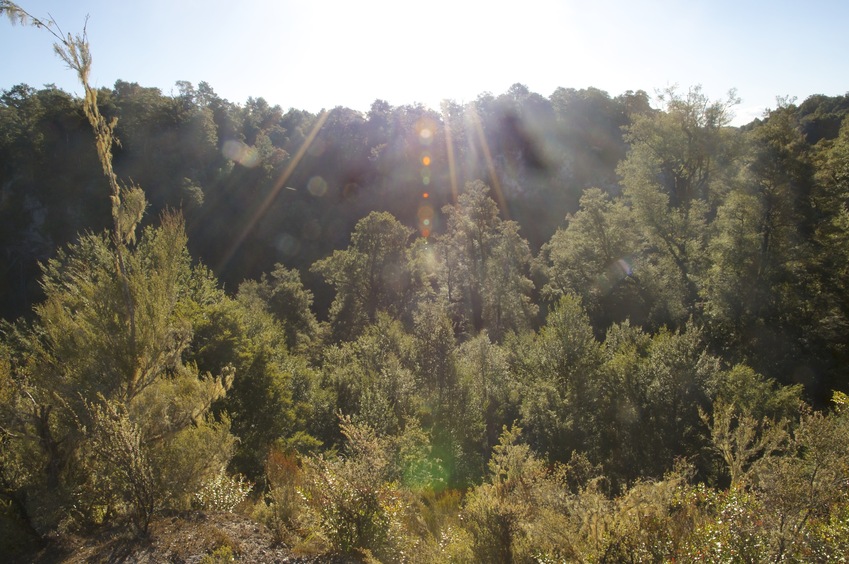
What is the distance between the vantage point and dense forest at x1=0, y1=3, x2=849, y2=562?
6414mm

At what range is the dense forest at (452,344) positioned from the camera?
253 inches

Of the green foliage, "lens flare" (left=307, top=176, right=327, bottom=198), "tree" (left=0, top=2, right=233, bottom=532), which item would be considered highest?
"lens flare" (left=307, top=176, right=327, bottom=198)

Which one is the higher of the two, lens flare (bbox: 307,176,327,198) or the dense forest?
lens flare (bbox: 307,176,327,198)

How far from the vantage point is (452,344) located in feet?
59.2

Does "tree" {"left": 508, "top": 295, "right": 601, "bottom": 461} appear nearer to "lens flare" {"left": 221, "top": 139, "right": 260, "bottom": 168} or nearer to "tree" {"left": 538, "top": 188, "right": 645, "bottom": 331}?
"tree" {"left": 538, "top": 188, "right": 645, "bottom": 331}

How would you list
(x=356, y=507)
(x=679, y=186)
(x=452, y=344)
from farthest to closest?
(x=679, y=186) → (x=452, y=344) → (x=356, y=507)

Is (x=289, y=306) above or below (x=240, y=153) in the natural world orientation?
below

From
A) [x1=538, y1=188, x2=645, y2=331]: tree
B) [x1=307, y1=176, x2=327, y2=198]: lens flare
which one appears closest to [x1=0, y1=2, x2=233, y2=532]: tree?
[x1=538, y1=188, x2=645, y2=331]: tree

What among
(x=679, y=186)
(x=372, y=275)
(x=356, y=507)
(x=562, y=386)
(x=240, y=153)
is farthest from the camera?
(x=240, y=153)

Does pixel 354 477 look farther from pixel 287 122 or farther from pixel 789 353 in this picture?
pixel 287 122

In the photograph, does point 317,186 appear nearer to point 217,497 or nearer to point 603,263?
point 603,263

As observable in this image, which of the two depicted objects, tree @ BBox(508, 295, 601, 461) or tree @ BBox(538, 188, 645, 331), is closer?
tree @ BBox(508, 295, 601, 461)

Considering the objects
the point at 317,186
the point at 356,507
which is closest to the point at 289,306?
the point at 356,507

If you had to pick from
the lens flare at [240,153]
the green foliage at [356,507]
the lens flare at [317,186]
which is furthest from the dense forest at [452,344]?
the lens flare at [317,186]
